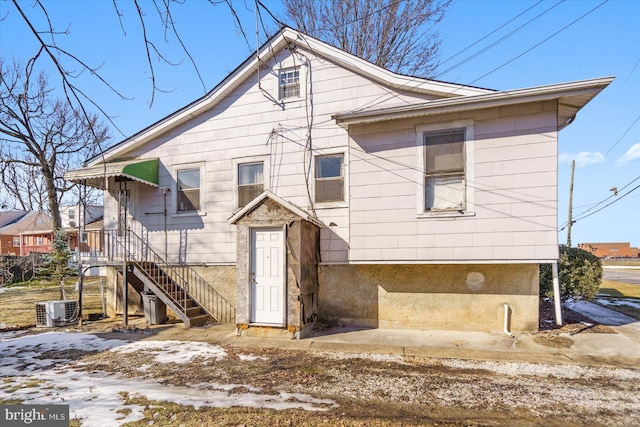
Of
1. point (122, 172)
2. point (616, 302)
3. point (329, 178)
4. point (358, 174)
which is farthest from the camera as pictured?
point (616, 302)

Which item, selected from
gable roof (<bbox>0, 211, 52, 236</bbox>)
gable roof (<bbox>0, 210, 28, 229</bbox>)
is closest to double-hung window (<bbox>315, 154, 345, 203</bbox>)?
gable roof (<bbox>0, 211, 52, 236</bbox>)

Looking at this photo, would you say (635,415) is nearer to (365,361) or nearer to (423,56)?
(365,361)

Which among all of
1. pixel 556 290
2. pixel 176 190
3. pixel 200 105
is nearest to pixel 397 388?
pixel 556 290

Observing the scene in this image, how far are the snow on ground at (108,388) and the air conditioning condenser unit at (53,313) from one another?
2.08 meters

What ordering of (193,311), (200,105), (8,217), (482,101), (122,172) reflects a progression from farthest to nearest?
(8,217)
(200,105)
(193,311)
(122,172)
(482,101)

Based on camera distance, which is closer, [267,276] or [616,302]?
[267,276]

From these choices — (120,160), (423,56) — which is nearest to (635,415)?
(120,160)

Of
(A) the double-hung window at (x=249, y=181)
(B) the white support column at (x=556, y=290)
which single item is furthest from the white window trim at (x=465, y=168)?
(A) the double-hung window at (x=249, y=181)

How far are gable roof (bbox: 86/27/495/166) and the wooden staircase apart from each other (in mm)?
3554

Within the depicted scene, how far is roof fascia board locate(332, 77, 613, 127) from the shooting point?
6258mm

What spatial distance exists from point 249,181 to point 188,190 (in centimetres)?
199

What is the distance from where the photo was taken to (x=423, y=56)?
1566 cm

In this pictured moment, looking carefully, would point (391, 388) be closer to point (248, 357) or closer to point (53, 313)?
point (248, 357)

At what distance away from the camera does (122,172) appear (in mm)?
8539
